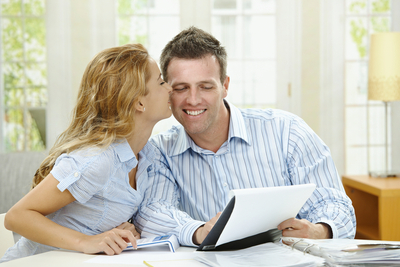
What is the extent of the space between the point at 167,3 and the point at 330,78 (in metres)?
1.49

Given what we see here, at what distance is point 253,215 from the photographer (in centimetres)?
91

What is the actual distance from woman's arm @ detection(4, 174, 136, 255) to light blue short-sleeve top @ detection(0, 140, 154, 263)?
0.04m

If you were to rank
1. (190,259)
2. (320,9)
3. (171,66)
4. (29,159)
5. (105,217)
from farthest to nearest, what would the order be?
(320,9)
(29,159)
(171,66)
(105,217)
(190,259)

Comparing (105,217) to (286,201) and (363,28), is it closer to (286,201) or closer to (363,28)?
(286,201)

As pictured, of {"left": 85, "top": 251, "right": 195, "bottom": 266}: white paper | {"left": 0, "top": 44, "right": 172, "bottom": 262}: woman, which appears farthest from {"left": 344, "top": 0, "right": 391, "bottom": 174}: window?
{"left": 85, "top": 251, "right": 195, "bottom": 266}: white paper

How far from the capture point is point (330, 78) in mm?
3332

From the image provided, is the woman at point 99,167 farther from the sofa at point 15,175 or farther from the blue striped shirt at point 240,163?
the sofa at point 15,175

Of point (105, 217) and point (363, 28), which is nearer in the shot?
point (105, 217)

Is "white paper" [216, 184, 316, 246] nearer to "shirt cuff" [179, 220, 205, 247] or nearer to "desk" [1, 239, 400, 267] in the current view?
"desk" [1, 239, 400, 267]

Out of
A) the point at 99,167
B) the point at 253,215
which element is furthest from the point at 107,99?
the point at 253,215

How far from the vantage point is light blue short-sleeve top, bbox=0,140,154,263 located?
3.64ft

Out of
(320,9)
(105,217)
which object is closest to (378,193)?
(320,9)

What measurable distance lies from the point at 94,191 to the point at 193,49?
691 mm

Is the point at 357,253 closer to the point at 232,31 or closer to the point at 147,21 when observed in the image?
the point at 232,31
